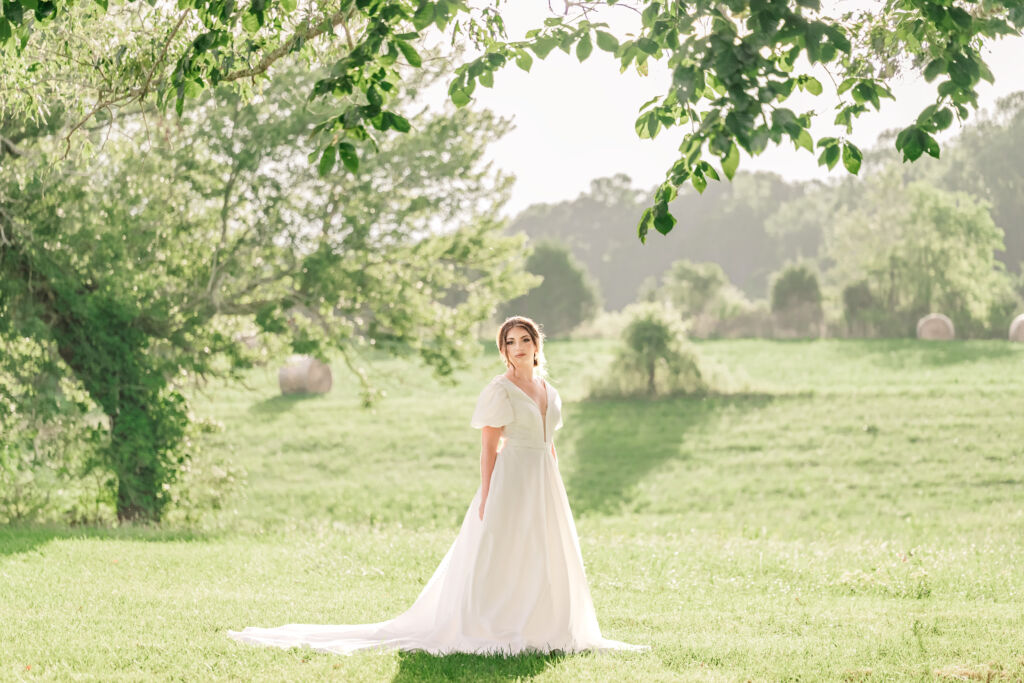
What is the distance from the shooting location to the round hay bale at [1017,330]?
37.2 meters

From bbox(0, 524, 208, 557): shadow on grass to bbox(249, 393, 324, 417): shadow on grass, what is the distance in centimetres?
1396

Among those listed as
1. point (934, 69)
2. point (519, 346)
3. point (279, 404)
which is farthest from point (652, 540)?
point (279, 404)

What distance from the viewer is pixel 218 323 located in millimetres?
16922

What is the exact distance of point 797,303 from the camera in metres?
45.4

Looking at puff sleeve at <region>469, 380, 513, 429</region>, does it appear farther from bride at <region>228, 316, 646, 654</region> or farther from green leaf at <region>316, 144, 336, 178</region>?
green leaf at <region>316, 144, 336, 178</region>

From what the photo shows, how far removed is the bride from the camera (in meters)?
6.75

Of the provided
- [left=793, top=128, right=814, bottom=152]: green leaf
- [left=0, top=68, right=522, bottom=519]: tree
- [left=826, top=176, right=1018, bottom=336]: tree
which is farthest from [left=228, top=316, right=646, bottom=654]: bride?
[left=826, top=176, right=1018, bottom=336]: tree

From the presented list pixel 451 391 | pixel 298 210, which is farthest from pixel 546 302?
pixel 298 210

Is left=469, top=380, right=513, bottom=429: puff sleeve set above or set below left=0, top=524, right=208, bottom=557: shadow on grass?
above

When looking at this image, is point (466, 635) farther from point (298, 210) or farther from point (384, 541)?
point (298, 210)

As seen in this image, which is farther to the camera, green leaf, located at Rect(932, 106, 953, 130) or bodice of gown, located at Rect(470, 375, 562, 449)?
bodice of gown, located at Rect(470, 375, 562, 449)

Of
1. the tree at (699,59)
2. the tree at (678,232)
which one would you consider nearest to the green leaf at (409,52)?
the tree at (699,59)

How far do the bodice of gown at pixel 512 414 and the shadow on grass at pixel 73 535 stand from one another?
6.75m

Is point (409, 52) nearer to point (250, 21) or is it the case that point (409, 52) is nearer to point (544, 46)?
point (250, 21)
